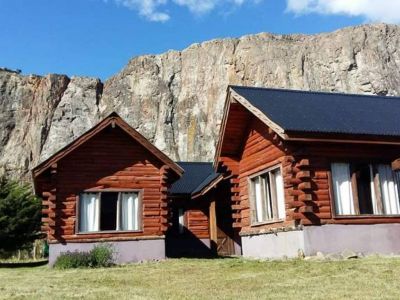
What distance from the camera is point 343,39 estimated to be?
96.1 metres

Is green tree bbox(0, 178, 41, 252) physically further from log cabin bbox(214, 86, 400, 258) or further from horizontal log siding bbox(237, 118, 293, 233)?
log cabin bbox(214, 86, 400, 258)

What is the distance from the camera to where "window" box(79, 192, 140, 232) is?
21.0 m

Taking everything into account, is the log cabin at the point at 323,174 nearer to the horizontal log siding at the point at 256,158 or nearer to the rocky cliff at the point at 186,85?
the horizontal log siding at the point at 256,158

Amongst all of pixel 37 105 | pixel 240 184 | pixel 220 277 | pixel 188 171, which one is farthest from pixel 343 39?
pixel 220 277

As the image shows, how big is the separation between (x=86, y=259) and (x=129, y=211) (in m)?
2.98

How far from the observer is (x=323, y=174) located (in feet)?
52.9

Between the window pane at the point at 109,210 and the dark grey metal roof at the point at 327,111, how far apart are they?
739cm

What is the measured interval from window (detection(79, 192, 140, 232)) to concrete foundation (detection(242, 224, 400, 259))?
7.47 meters

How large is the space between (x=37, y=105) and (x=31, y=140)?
7716 mm

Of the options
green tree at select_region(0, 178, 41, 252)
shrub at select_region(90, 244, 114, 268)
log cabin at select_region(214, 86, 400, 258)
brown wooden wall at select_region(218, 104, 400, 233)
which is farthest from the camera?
green tree at select_region(0, 178, 41, 252)

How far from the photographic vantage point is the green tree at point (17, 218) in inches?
993

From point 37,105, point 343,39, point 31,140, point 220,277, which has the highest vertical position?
point 343,39

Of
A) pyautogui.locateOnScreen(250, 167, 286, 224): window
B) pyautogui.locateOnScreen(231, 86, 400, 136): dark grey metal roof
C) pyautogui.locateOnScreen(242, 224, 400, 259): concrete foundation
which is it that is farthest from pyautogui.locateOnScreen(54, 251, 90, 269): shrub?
pyautogui.locateOnScreen(231, 86, 400, 136): dark grey metal roof

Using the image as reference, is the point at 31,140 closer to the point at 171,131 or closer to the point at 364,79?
the point at 171,131
